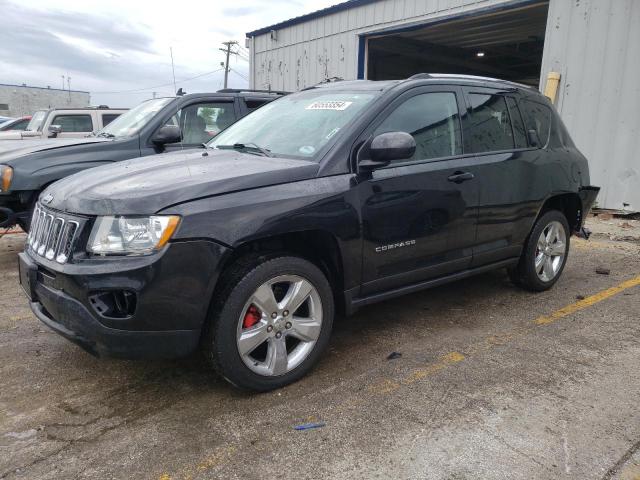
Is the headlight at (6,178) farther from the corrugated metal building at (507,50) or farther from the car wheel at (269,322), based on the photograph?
the corrugated metal building at (507,50)

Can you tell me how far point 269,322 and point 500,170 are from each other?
7.43 feet

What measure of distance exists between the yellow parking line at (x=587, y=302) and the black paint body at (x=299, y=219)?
547 millimetres

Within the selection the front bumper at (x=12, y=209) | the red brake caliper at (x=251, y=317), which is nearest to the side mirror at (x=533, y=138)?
the red brake caliper at (x=251, y=317)

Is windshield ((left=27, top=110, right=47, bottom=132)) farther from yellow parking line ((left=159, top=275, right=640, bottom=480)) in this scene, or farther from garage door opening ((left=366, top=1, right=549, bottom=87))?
yellow parking line ((left=159, top=275, right=640, bottom=480))

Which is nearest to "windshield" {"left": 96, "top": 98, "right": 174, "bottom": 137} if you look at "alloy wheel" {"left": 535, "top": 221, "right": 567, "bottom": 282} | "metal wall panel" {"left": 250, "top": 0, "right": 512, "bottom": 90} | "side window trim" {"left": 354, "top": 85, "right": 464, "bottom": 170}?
"side window trim" {"left": 354, "top": 85, "right": 464, "bottom": 170}

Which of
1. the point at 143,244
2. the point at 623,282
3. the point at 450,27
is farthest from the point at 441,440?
the point at 450,27

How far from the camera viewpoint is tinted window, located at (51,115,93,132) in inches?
351

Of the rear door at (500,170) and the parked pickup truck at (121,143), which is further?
the parked pickup truck at (121,143)

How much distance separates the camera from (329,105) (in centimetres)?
357

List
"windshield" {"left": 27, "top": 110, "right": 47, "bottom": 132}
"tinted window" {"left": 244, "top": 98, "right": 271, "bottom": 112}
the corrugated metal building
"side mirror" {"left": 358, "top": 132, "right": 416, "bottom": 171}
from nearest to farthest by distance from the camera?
"side mirror" {"left": 358, "top": 132, "right": 416, "bottom": 171}
"tinted window" {"left": 244, "top": 98, "right": 271, "bottom": 112}
the corrugated metal building
"windshield" {"left": 27, "top": 110, "right": 47, "bottom": 132}

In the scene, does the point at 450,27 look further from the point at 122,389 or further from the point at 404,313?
the point at 122,389

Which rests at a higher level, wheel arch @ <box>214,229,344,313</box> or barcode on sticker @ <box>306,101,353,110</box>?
barcode on sticker @ <box>306,101,353,110</box>

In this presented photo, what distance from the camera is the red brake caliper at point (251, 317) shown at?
2771 millimetres

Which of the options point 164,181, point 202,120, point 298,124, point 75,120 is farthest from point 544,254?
point 75,120
